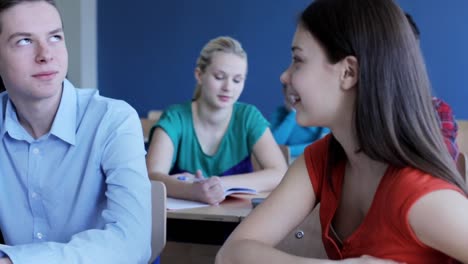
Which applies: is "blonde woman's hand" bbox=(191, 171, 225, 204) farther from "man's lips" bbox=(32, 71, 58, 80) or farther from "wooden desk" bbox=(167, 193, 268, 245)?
"man's lips" bbox=(32, 71, 58, 80)

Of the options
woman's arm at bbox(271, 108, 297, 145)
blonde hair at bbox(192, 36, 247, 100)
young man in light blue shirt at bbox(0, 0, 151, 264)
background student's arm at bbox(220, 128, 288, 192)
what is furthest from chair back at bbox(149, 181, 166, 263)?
woman's arm at bbox(271, 108, 297, 145)

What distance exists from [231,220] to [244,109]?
96 cm

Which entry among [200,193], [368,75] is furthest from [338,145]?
[200,193]

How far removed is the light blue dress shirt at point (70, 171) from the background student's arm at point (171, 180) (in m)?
0.65

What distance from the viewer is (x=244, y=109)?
110 inches

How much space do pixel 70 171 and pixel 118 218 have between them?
22 cm

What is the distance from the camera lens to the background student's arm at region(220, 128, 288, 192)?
2.39m

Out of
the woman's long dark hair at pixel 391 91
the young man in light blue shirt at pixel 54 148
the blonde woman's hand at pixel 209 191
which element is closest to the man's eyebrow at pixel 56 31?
the young man in light blue shirt at pixel 54 148

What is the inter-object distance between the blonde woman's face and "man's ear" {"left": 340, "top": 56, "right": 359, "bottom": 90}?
1548mm

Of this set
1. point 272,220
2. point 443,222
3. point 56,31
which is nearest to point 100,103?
point 56,31

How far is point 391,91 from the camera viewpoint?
43.7 inches

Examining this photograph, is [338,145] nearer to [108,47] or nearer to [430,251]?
[430,251]

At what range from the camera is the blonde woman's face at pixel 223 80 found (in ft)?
8.91

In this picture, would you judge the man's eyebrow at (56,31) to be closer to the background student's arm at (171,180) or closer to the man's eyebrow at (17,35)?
the man's eyebrow at (17,35)
